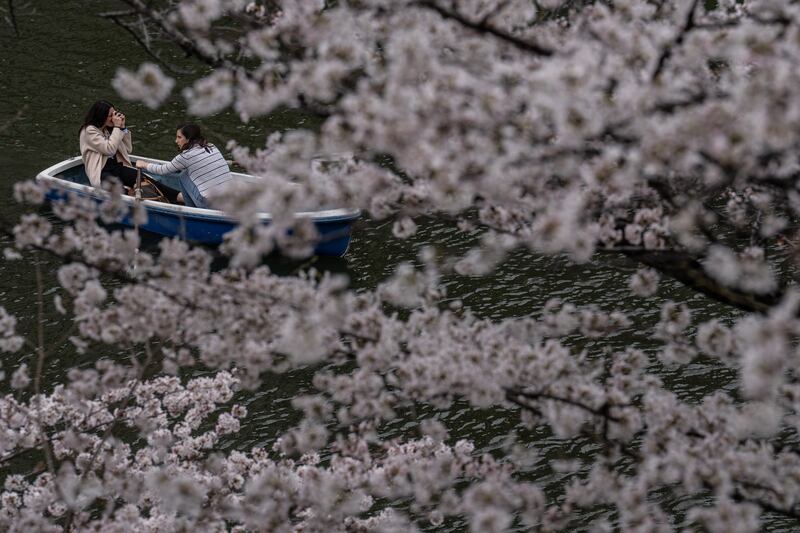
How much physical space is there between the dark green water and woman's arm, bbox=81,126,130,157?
1.44 metres

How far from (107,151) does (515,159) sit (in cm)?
1274

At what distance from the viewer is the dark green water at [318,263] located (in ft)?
35.6

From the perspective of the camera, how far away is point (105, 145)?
Answer: 15.6 metres

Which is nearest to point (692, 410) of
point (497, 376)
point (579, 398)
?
point (579, 398)

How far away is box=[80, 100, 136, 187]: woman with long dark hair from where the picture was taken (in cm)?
1563

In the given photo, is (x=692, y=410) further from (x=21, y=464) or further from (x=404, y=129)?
(x=21, y=464)

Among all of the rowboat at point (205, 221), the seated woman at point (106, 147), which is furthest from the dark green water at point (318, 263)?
the seated woman at point (106, 147)

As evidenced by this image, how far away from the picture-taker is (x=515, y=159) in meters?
3.83

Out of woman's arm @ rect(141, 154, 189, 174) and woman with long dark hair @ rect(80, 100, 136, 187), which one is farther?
woman with long dark hair @ rect(80, 100, 136, 187)

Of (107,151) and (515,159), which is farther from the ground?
(515,159)

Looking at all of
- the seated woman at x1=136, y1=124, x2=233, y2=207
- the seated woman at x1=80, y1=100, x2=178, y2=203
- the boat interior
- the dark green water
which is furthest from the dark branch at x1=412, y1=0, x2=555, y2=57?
the seated woman at x1=80, y1=100, x2=178, y2=203

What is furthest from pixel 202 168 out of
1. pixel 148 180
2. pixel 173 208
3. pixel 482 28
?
pixel 482 28

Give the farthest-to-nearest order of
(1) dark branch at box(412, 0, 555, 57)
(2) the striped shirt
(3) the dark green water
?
1. (2) the striped shirt
2. (3) the dark green water
3. (1) dark branch at box(412, 0, 555, 57)

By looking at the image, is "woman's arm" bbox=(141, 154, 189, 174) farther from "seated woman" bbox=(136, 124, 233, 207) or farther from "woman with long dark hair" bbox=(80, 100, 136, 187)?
"woman with long dark hair" bbox=(80, 100, 136, 187)
